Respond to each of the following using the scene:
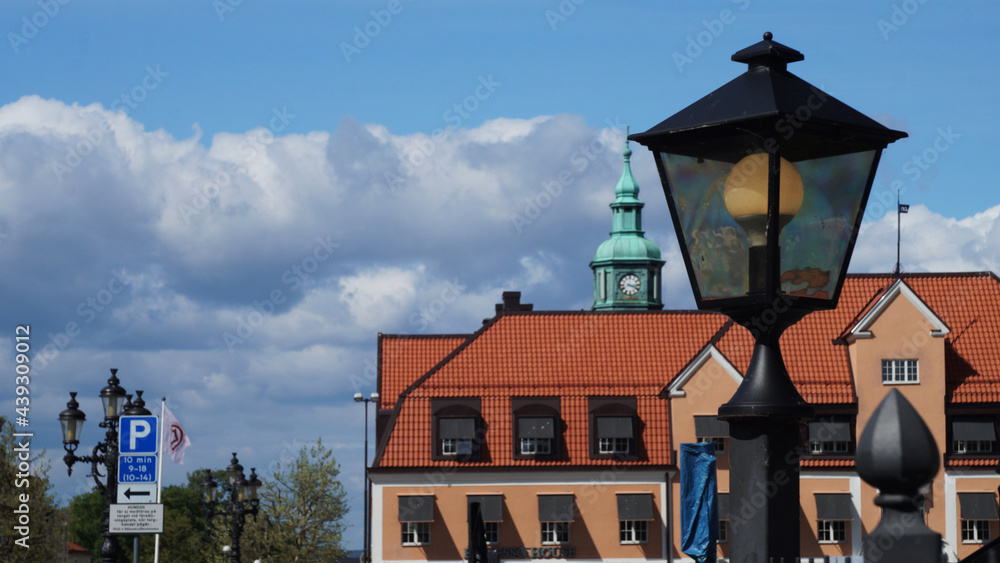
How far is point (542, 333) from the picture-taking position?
50562 millimetres

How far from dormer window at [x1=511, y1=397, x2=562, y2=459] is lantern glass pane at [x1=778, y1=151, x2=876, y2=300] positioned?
42.4 metres

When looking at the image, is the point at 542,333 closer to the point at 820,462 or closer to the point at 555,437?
the point at 555,437

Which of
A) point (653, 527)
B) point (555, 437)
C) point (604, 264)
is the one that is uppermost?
point (604, 264)

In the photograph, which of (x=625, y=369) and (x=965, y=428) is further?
(x=625, y=369)

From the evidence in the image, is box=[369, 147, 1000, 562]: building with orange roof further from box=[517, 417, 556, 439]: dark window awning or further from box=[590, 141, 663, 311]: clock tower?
box=[590, 141, 663, 311]: clock tower

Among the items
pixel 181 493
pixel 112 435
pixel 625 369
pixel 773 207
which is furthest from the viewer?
pixel 181 493

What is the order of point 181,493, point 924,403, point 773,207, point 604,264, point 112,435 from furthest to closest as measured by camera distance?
point 181,493, point 604,264, point 924,403, point 112,435, point 773,207

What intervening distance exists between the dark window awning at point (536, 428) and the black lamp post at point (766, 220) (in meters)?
42.4

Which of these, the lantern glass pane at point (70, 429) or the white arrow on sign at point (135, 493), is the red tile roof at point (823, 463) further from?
the lantern glass pane at point (70, 429)

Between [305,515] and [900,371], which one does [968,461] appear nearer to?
[900,371]

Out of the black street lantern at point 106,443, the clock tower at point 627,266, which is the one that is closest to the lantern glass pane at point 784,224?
the black street lantern at point 106,443

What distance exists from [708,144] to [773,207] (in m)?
0.37

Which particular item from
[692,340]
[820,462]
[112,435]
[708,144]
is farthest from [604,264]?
[708,144]

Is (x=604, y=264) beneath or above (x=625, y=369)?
above
